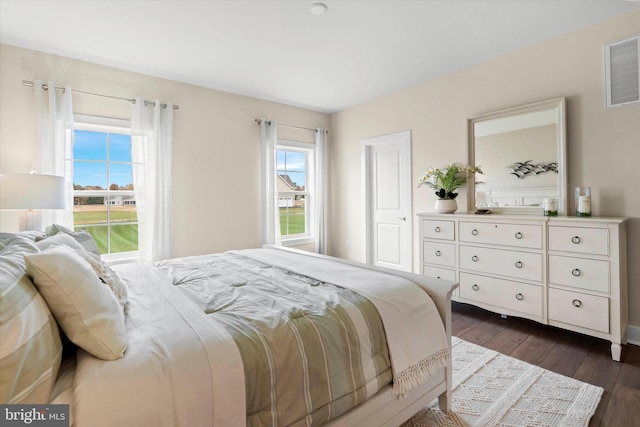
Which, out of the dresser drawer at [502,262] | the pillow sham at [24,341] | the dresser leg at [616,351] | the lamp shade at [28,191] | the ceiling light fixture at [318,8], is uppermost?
the ceiling light fixture at [318,8]

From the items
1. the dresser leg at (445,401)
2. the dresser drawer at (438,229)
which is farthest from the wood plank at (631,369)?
the dresser drawer at (438,229)

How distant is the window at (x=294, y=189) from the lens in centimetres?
463

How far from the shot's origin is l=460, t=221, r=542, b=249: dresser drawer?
101 inches

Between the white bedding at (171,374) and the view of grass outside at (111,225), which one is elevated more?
the view of grass outside at (111,225)

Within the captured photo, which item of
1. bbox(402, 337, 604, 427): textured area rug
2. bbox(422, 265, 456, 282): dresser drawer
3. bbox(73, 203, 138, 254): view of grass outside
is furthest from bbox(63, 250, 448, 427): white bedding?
bbox(73, 203, 138, 254): view of grass outside

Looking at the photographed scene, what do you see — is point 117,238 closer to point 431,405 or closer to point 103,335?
point 103,335

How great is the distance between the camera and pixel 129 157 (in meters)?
3.47

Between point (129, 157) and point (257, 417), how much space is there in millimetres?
3416

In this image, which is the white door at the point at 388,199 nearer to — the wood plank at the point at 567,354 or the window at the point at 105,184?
the wood plank at the point at 567,354

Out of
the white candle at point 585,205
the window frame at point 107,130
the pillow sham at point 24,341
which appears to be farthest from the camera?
the window frame at point 107,130

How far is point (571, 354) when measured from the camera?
2283 millimetres

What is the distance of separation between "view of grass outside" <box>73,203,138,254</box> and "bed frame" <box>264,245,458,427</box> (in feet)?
9.55

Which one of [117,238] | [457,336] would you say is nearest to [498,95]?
[457,336]

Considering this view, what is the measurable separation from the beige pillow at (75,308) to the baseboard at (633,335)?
3473 millimetres
